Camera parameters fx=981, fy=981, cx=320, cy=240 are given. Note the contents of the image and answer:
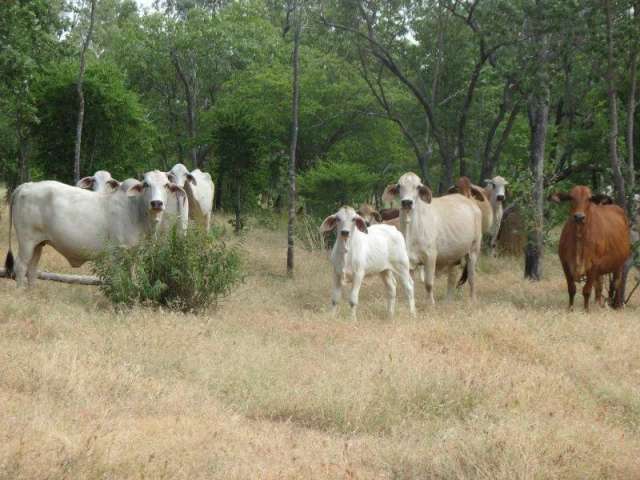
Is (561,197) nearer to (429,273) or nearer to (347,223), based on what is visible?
(429,273)

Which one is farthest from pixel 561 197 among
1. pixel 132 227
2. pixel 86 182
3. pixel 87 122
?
pixel 87 122

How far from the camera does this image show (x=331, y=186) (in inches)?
953

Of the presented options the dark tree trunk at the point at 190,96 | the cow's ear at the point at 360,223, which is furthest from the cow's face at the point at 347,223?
the dark tree trunk at the point at 190,96

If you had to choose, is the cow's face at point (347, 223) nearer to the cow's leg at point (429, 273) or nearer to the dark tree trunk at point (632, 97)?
the cow's leg at point (429, 273)

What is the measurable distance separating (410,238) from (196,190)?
4.51 meters

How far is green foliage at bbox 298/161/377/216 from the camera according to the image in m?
24.0

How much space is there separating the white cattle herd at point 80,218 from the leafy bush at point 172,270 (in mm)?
367

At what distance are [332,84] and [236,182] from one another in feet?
16.0

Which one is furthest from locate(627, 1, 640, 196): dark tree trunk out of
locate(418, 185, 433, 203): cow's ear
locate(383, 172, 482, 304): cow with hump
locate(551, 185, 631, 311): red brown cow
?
locate(418, 185, 433, 203): cow's ear

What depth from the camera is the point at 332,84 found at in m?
29.4

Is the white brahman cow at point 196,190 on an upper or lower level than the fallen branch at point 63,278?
upper

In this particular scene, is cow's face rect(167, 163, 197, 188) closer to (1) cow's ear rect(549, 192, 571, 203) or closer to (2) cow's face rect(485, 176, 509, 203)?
(1) cow's ear rect(549, 192, 571, 203)

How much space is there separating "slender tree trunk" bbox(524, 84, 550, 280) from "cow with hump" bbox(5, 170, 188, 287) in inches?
248

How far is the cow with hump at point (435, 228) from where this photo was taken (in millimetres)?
14039
